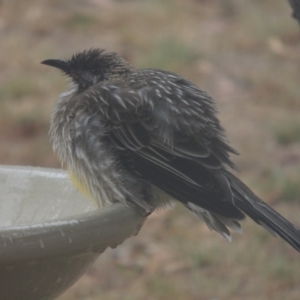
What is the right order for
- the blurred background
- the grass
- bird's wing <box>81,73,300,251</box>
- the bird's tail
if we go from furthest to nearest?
the grass
the blurred background
bird's wing <box>81,73,300,251</box>
the bird's tail

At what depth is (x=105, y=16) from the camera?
11.0 m

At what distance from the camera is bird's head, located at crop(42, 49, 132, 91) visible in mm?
4539

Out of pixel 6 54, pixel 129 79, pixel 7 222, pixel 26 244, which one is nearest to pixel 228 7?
pixel 6 54

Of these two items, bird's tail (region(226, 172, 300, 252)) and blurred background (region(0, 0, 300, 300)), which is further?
blurred background (region(0, 0, 300, 300))

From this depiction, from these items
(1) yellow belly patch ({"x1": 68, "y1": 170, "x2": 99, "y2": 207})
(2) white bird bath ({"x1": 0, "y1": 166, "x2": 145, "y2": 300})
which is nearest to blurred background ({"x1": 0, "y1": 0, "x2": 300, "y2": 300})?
(1) yellow belly patch ({"x1": 68, "y1": 170, "x2": 99, "y2": 207})

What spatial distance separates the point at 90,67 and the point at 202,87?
4.77 meters

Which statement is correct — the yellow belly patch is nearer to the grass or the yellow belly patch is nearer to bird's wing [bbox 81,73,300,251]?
bird's wing [bbox 81,73,300,251]

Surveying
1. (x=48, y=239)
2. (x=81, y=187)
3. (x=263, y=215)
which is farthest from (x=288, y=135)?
(x=48, y=239)

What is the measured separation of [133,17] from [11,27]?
1.60 meters

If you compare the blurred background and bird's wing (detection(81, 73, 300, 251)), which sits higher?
bird's wing (detection(81, 73, 300, 251))

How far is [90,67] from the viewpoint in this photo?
4.57m

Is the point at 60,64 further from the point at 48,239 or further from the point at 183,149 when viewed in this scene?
the point at 48,239

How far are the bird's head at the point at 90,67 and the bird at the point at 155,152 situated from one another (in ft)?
0.53

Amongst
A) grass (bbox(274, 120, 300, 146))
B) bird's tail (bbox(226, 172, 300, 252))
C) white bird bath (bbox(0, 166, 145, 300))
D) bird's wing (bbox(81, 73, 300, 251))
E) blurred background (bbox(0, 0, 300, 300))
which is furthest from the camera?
grass (bbox(274, 120, 300, 146))
